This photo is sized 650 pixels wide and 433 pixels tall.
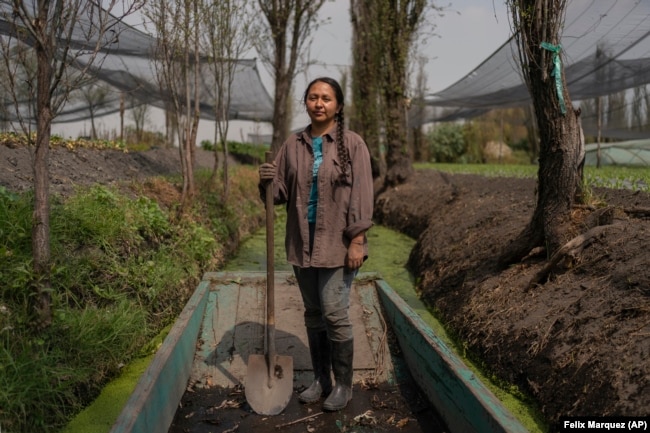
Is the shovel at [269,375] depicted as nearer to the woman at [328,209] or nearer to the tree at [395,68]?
the woman at [328,209]

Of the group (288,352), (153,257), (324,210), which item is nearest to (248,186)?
(153,257)

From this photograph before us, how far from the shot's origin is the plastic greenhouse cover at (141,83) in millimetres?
7984

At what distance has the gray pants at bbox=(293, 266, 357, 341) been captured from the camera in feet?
8.70

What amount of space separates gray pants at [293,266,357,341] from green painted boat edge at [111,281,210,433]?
0.62m

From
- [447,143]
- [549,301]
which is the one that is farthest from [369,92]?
[447,143]

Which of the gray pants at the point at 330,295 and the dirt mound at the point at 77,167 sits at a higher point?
the dirt mound at the point at 77,167

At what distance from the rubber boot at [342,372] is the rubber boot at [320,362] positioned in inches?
5.1

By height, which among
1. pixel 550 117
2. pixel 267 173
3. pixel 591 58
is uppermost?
pixel 591 58

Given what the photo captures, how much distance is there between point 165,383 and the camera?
235 cm

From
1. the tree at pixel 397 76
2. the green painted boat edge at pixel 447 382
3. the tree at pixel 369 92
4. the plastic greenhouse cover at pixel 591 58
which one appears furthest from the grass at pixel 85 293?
the tree at pixel 369 92

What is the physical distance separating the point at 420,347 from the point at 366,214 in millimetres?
670

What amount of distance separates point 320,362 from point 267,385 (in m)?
0.29

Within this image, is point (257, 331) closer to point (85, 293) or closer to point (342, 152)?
point (85, 293)

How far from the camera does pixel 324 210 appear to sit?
8.66 ft
